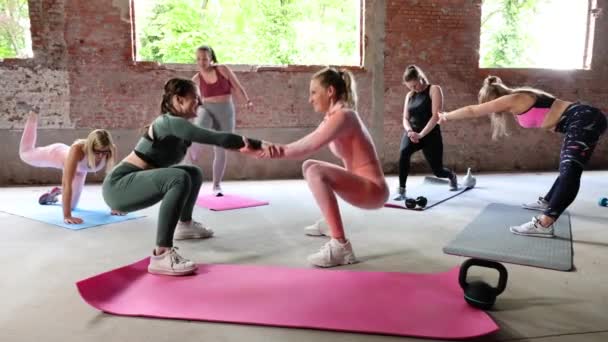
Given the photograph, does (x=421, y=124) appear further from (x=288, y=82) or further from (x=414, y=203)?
(x=288, y=82)

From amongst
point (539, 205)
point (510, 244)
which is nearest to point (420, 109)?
point (539, 205)

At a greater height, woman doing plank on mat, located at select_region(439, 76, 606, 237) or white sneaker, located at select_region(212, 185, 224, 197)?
woman doing plank on mat, located at select_region(439, 76, 606, 237)

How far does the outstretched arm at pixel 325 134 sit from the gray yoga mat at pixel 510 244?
1064 mm

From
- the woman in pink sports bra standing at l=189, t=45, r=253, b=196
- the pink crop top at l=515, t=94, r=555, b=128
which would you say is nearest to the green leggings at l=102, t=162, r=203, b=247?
the woman in pink sports bra standing at l=189, t=45, r=253, b=196

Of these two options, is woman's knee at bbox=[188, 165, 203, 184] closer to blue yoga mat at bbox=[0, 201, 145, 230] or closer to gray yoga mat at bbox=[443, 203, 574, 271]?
blue yoga mat at bbox=[0, 201, 145, 230]

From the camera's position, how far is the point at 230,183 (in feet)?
19.2

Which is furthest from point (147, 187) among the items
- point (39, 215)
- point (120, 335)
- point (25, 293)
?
point (39, 215)

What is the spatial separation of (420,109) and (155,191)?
2944 mm

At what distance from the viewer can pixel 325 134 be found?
8.51 ft

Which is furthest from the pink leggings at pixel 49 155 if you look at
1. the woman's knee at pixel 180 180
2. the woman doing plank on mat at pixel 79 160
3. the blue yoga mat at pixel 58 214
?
the woman's knee at pixel 180 180

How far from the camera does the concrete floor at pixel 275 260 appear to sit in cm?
185

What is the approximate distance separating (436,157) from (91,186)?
397 cm

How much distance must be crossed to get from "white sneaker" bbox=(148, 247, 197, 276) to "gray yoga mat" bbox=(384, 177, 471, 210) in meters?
2.33

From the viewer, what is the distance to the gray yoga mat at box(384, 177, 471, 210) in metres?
4.39
